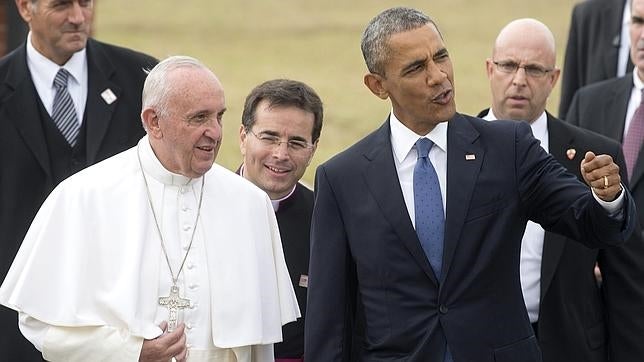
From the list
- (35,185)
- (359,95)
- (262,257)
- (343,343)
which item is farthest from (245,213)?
(359,95)

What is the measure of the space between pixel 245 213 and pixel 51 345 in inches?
31.3

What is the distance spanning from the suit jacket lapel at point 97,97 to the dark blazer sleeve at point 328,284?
5.83ft

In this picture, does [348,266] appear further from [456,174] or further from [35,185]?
[35,185]

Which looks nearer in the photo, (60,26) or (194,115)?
(194,115)

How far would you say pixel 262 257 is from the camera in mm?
5141

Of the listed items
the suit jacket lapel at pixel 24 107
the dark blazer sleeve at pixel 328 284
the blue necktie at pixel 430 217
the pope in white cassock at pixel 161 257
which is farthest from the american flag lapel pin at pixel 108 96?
the blue necktie at pixel 430 217

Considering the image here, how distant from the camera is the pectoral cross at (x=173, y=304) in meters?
4.91

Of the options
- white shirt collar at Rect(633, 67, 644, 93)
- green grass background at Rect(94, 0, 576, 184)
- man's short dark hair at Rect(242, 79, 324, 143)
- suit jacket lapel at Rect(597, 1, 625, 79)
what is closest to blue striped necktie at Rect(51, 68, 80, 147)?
man's short dark hair at Rect(242, 79, 324, 143)

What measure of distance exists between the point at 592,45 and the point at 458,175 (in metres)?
3.80

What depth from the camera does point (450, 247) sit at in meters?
4.85

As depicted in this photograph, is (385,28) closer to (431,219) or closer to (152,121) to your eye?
(431,219)

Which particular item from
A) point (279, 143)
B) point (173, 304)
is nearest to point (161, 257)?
point (173, 304)

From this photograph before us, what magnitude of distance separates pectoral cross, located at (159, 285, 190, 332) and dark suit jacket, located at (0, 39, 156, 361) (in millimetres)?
1650

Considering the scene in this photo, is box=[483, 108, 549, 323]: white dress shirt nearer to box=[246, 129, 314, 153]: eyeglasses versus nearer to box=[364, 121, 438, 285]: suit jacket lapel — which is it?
box=[246, 129, 314, 153]: eyeglasses
